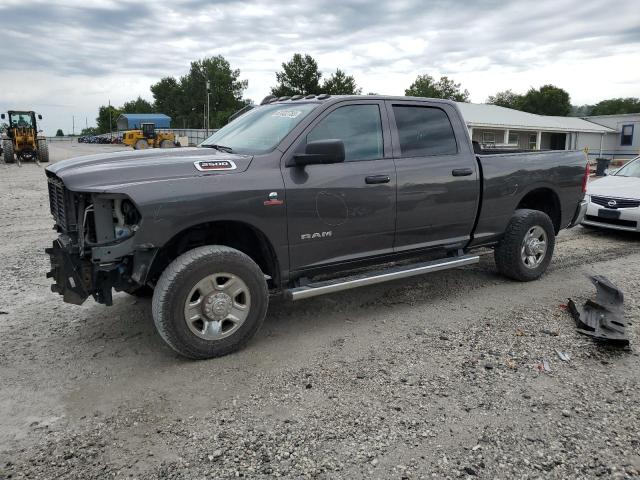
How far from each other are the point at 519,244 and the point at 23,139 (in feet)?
92.5

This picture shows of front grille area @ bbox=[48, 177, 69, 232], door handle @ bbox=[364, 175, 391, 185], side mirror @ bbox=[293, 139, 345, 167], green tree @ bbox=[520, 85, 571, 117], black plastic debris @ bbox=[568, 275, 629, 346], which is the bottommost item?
black plastic debris @ bbox=[568, 275, 629, 346]

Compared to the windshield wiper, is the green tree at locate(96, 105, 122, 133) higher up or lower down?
higher up

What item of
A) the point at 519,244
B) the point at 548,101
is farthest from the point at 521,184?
the point at 548,101

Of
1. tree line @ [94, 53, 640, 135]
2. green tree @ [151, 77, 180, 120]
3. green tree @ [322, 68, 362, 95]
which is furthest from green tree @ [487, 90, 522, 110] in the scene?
green tree @ [151, 77, 180, 120]

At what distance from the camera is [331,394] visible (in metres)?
3.41

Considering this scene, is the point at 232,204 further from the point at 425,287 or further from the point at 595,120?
the point at 595,120

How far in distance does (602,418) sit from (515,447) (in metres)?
0.70

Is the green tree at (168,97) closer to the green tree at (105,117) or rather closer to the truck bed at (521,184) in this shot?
the green tree at (105,117)

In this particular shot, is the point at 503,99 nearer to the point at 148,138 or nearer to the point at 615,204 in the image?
the point at 148,138

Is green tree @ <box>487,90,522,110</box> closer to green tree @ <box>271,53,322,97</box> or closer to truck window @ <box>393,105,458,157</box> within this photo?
green tree @ <box>271,53,322,97</box>

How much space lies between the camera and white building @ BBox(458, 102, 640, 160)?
33875mm

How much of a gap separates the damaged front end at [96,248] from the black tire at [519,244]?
3892 mm

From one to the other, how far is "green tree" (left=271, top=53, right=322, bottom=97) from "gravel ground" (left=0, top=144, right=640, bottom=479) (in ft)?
206

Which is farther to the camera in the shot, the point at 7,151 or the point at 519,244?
the point at 7,151
